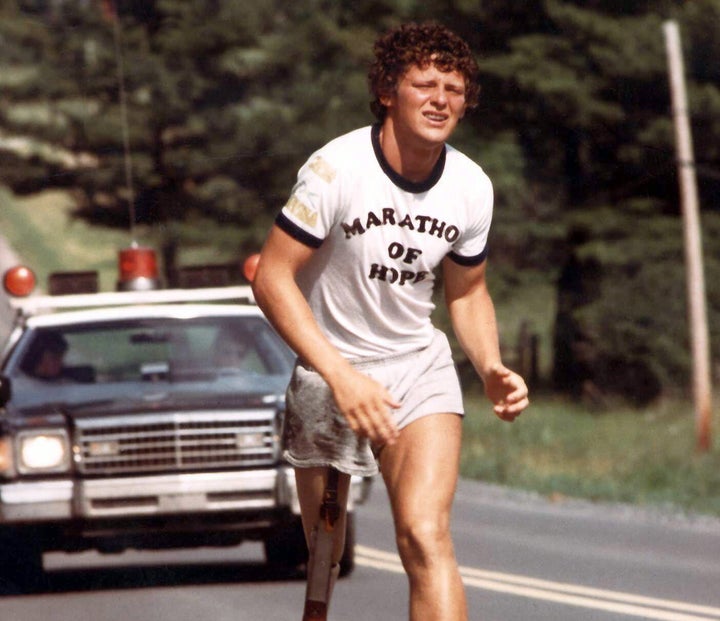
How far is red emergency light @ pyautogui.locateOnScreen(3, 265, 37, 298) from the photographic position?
11.3m

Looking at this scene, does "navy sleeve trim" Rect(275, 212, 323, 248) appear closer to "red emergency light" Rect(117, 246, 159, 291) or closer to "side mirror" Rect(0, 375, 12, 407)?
"side mirror" Rect(0, 375, 12, 407)

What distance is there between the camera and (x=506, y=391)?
19.2 feet

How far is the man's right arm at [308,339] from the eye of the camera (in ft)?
17.3

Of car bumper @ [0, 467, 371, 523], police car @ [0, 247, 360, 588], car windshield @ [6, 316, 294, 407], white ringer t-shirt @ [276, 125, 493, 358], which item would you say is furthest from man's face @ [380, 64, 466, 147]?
car windshield @ [6, 316, 294, 407]

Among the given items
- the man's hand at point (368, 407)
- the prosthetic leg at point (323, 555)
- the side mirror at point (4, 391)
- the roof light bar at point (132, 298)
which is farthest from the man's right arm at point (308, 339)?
the roof light bar at point (132, 298)

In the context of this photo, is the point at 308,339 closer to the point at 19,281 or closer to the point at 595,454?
the point at 19,281

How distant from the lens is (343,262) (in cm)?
577

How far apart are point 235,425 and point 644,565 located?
276 cm


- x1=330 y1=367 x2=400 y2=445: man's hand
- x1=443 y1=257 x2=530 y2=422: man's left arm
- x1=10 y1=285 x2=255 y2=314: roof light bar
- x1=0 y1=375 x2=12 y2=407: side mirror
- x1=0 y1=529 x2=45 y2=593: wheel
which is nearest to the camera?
x1=330 y1=367 x2=400 y2=445: man's hand

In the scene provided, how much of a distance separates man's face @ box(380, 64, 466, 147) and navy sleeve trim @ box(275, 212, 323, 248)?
383mm

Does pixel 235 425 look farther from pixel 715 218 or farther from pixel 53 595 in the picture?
pixel 715 218

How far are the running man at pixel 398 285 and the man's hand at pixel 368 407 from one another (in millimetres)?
134

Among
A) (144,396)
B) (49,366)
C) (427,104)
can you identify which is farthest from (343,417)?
(49,366)

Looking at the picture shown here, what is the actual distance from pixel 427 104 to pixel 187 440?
5.12 meters
